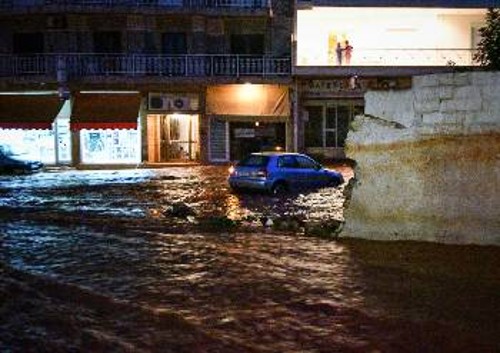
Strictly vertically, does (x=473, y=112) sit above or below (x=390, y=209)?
above

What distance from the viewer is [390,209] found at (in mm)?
10930

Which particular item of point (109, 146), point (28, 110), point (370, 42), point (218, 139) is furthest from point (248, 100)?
point (28, 110)

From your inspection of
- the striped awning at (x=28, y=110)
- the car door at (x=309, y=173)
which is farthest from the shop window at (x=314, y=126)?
the car door at (x=309, y=173)

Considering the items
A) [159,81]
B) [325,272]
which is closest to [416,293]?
[325,272]

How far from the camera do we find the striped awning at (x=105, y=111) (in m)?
31.4

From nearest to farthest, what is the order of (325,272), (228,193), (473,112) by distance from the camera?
(325,272)
(473,112)
(228,193)

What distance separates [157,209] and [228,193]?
4.21 metres

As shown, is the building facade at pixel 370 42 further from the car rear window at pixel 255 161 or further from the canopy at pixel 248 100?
the car rear window at pixel 255 161

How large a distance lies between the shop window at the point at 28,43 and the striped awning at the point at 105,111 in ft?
10.5

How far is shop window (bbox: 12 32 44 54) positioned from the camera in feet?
110

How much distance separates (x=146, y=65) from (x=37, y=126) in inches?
218

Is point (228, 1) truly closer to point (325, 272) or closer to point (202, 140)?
point (202, 140)

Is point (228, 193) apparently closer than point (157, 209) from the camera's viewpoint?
No

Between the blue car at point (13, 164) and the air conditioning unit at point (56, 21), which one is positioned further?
the air conditioning unit at point (56, 21)
